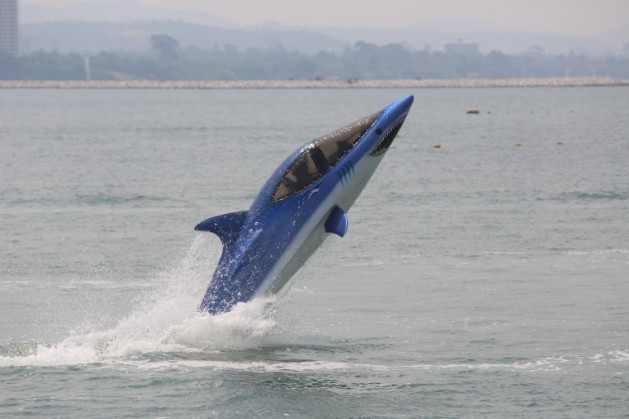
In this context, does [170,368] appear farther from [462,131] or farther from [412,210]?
[462,131]

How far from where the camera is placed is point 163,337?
36.8m

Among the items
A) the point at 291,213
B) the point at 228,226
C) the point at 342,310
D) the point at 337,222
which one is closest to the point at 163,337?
the point at 228,226

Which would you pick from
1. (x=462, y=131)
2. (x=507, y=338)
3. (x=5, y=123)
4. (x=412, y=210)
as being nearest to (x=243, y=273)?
(x=507, y=338)

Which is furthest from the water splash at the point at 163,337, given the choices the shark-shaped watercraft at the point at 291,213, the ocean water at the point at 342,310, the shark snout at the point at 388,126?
the shark snout at the point at 388,126

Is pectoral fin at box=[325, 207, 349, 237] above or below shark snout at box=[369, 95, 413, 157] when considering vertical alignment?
below

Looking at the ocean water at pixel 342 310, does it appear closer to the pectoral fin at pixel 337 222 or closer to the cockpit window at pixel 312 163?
the pectoral fin at pixel 337 222

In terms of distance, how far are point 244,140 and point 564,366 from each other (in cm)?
10455

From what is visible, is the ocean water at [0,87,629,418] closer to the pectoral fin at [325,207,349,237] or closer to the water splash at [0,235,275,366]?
the water splash at [0,235,275,366]

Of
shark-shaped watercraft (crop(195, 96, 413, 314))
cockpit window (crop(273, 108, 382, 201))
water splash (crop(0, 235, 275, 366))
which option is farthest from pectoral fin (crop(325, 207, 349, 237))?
water splash (crop(0, 235, 275, 366))

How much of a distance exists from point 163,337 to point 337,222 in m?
5.66

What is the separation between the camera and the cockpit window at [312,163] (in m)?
35.6

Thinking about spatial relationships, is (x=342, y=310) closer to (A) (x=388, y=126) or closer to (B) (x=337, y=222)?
(B) (x=337, y=222)

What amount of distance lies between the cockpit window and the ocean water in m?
3.17

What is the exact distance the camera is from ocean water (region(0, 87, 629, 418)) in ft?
106
